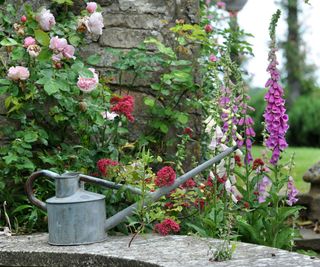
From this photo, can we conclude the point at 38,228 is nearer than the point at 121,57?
Yes

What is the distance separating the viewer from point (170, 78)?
3617mm

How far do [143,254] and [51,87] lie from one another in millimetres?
953

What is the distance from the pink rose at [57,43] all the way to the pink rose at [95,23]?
0.17 metres

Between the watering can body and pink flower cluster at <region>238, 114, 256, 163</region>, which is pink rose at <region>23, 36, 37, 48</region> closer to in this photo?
the watering can body

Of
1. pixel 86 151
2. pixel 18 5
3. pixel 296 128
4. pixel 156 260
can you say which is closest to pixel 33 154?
pixel 86 151

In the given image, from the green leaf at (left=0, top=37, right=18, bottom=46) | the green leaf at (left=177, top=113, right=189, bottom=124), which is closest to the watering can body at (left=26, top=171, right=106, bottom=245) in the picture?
the green leaf at (left=0, top=37, right=18, bottom=46)

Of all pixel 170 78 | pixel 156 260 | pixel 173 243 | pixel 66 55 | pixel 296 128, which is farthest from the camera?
pixel 296 128

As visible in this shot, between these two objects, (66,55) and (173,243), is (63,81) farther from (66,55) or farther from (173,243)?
(173,243)

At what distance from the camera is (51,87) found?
326 cm

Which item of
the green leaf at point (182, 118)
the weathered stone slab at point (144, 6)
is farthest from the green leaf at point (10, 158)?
the weathered stone slab at point (144, 6)

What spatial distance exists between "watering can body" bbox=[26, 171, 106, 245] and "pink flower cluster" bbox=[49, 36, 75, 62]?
0.62 metres

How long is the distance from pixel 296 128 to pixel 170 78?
11254mm

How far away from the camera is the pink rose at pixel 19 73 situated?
130 inches

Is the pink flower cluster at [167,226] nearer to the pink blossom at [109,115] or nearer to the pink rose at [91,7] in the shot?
the pink blossom at [109,115]
